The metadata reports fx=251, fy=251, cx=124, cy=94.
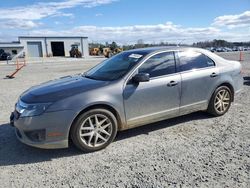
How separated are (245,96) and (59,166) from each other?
585 centimetres

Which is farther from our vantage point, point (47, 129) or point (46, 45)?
point (46, 45)

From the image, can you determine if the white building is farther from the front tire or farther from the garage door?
the front tire

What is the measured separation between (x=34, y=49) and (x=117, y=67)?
54070mm

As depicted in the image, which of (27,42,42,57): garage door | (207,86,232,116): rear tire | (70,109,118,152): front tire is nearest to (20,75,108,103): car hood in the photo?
(70,109,118,152): front tire

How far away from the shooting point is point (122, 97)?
4.09 m

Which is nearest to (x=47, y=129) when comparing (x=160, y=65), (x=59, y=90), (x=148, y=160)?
(x=59, y=90)

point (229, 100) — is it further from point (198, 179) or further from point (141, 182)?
point (141, 182)

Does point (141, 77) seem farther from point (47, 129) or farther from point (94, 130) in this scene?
point (47, 129)

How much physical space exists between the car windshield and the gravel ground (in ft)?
3.69

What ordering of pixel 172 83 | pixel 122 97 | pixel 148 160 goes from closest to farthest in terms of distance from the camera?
pixel 148 160 < pixel 122 97 < pixel 172 83

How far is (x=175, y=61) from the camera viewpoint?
15.7 ft

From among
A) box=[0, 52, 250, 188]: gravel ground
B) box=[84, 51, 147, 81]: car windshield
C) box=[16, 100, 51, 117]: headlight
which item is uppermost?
box=[84, 51, 147, 81]: car windshield

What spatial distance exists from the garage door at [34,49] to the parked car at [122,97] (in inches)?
2089

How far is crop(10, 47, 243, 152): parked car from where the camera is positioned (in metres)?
3.69
